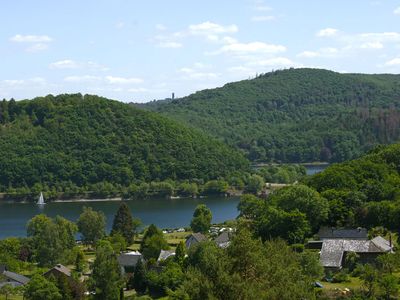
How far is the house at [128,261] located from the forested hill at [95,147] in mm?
56009

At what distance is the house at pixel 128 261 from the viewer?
114ft

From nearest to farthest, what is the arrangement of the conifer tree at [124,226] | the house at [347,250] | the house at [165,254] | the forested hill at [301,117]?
the house at [347,250] → the house at [165,254] → the conifer tree at [124,226] → the forested hill at [301,117]

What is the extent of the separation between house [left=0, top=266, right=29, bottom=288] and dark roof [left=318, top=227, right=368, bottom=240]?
12.9m

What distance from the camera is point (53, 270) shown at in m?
31.5

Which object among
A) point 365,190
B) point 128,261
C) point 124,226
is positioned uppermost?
point 365,190

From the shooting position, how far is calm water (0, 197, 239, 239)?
196ft

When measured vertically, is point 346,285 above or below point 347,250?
below

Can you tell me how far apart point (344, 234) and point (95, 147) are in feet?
239

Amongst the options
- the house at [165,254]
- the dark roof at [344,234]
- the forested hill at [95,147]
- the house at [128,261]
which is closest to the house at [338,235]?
the dark roof at [344,234]

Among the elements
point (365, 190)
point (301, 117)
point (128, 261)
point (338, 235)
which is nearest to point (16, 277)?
point (128, 261)

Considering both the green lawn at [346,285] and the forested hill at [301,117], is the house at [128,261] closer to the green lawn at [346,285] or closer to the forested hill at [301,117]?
the green lawn at [346,285]

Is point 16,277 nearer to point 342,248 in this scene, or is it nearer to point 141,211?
point 342,248

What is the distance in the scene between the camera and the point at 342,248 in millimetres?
30562

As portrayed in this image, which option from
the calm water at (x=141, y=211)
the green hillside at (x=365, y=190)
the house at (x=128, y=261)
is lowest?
the calm water at (x=141, y=211)
